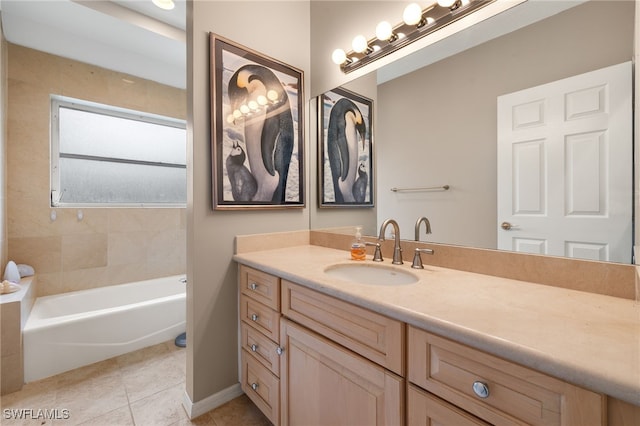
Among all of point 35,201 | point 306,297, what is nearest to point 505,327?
point 306,297

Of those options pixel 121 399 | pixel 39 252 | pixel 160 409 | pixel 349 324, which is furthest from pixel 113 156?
pixel 349 324

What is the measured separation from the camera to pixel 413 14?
124cm

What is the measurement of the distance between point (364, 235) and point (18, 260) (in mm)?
2829

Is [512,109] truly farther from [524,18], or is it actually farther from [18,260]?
[18,260]

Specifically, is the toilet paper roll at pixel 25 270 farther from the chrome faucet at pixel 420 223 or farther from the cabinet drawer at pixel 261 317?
the chrome faucet at pixel 420 223

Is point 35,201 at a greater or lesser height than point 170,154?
lesser

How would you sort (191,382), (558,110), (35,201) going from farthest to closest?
(35,201) < (191,382) < (558,110)

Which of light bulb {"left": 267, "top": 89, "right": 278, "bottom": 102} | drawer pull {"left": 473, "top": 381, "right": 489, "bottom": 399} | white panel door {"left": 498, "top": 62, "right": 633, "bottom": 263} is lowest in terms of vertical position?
drawer pull {"left": 473, "top": 381, "right": 489, "bottom": 399}

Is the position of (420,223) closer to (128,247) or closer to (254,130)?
(254,130)

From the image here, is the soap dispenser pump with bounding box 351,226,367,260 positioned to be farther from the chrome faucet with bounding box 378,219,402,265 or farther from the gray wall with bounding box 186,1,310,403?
the gray wall with bounding box 186,1,310,403

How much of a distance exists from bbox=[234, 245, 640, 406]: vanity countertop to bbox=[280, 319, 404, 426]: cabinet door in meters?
0.20

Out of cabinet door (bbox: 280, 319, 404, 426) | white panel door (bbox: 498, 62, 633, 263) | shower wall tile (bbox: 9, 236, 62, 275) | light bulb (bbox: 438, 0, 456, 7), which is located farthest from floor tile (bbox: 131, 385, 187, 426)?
light bulb (bbox: 438, 0, 456, 7)

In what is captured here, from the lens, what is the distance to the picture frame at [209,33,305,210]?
1.42 meters

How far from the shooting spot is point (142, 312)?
2107 millimetres
